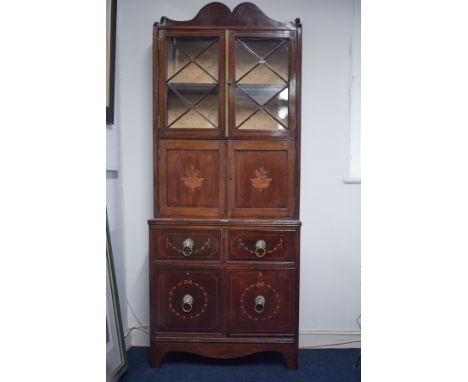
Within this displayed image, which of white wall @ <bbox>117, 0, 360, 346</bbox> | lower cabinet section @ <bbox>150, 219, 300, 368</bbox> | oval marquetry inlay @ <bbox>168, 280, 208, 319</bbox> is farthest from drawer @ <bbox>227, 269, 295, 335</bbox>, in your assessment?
white wall @ <bbox>117, 0, 360, 346</bbox>

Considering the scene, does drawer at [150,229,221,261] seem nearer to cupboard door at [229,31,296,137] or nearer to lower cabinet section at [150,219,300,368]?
lower cabinet section at [150,219,300,368]

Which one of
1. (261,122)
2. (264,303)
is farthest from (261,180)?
(264,303)

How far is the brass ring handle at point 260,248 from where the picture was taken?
1626mm

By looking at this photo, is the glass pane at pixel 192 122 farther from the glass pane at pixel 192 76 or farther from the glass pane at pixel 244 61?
the glass pane at pixel 244 61

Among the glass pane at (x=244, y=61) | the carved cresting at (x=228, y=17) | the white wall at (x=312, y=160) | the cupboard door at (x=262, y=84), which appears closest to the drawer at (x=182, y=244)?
the white wall at (x=312, y=160)

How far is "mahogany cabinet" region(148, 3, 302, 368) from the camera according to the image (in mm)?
1638

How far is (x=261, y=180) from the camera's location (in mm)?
1688

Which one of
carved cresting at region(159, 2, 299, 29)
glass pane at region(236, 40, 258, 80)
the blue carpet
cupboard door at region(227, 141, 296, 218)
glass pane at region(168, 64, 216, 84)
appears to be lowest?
the blue carpet

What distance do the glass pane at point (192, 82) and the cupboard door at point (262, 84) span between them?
3.8 inches

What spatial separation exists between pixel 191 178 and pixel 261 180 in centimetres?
34

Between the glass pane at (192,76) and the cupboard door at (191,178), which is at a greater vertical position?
the glass pane at (192,76)

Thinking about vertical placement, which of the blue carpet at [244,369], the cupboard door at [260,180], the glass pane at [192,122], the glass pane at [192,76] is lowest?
the blue carpet at [244,369]

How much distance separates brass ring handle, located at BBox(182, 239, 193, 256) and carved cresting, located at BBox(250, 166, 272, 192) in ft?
1.32

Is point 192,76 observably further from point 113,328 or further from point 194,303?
point 113,328
